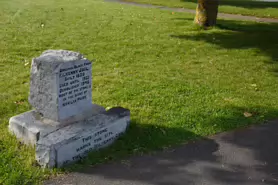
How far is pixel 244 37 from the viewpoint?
12.3m

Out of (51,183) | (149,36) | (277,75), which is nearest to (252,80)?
(277,75)

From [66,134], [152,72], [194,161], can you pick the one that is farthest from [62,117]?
[152,72]

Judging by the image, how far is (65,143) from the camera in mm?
4645

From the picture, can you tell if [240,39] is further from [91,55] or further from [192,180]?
[192,180]

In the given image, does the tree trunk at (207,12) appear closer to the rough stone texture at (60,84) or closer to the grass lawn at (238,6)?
the grass lawn at (238,6)

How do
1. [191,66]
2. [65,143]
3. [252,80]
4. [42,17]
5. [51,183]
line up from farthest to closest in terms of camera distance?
1. [42,17]
2. [191,66]
3. [252,80]
4. [65,143]
5. [51,183]

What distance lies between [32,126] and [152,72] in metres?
3.87

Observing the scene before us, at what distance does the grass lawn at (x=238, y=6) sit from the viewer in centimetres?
1760

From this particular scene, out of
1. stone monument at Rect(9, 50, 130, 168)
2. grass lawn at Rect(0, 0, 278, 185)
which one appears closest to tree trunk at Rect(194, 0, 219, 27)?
grass lawn at Rect(0, 0, 278, 185)

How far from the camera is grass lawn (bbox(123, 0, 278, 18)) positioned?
57.8 ft

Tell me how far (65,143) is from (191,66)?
4.97 m

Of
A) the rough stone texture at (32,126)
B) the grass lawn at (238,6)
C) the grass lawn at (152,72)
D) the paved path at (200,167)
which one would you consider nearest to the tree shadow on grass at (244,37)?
the grass lawn at (152,72)

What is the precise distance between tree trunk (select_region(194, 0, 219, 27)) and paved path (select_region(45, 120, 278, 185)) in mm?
8192

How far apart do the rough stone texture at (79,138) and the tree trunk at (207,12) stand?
333 inches
